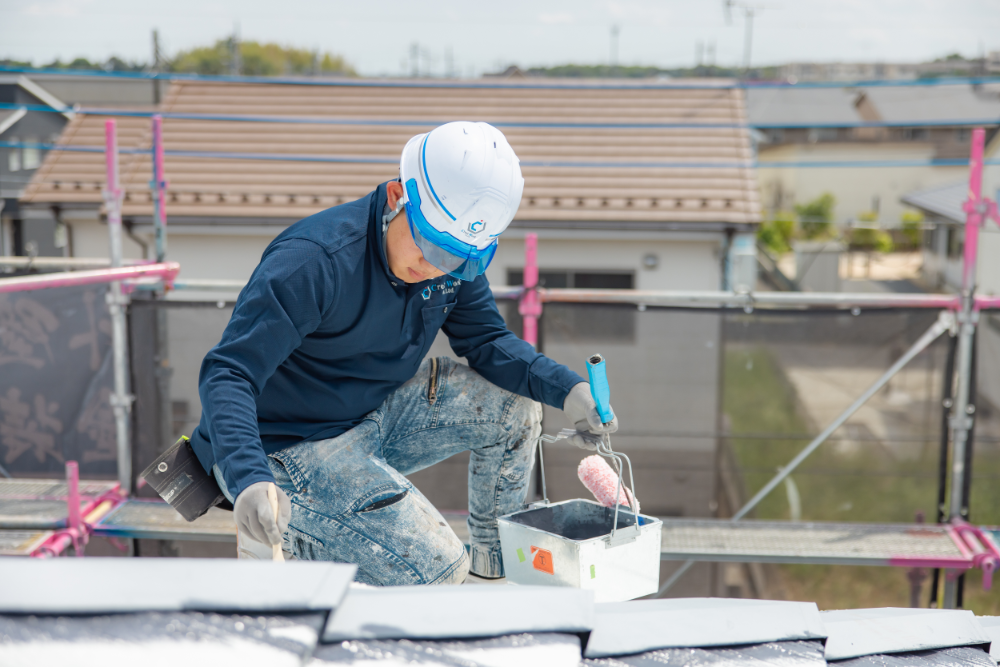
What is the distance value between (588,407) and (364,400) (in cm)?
57

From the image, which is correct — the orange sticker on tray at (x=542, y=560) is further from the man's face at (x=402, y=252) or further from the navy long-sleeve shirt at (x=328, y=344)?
the man's face at (x=402, y=252)

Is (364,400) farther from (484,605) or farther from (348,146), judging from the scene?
(348,146)

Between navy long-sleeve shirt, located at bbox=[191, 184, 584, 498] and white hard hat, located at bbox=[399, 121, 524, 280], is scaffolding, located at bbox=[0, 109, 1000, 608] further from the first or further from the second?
white hard hat, located at bbox=[399, 121, 524, 280]

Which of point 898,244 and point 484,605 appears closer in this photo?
point 484,605

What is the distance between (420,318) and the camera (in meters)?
1.96

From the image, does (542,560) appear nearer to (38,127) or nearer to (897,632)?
(897,632)

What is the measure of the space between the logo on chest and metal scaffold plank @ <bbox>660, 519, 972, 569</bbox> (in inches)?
75.2

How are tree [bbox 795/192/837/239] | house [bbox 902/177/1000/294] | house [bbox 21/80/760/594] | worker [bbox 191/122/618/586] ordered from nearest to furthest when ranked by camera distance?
worker [bbox 191/122/618/586] → house [bbox 21/80/760/594] → house [bbox 902/177/1000/294] → tree [bbox 795/192/837/239]

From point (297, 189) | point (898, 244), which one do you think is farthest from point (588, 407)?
point (898, 244)

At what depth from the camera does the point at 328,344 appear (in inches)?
71.1

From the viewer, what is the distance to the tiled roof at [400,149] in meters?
8.10

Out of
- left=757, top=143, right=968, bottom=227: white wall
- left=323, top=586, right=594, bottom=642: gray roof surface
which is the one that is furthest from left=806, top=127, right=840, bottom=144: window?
left=323, top=586, right=594, bottom=642: gray roof surface

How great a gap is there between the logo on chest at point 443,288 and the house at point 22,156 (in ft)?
12.7

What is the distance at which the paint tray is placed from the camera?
5.57 feet
